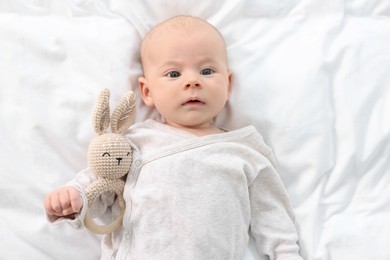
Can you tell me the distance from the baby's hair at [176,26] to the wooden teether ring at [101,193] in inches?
14.0

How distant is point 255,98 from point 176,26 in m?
0.29

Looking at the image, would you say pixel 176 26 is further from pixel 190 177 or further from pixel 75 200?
pixel 75 200

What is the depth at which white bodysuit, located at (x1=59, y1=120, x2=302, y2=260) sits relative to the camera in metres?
1.15

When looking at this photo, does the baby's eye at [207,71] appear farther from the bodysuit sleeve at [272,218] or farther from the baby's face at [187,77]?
the bodysuit sleeve at [272,218]

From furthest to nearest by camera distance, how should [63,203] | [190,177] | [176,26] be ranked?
[176,26] < [190,177] < [63,203]

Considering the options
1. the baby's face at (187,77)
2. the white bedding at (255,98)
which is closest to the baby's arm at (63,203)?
the white bedding at (255,98)

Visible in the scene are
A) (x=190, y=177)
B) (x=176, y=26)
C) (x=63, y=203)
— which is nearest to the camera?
(x=63, y=203)

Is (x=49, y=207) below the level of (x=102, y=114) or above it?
below

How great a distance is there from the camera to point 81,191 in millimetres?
1134

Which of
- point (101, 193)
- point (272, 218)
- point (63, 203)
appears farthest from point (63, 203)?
point (272, 218)

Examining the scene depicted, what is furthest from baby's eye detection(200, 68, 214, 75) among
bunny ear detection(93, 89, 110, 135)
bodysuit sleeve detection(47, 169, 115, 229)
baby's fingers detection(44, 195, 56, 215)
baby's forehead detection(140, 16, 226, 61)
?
baby's fingers detection(44, 195, 56, 215)

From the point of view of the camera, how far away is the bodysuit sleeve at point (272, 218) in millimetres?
1229

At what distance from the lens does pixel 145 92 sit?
52.4 inches

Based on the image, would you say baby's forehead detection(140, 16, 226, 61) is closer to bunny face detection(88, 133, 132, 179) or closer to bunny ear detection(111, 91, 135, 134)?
bunny ear detection(111, 91, 135, 134)
